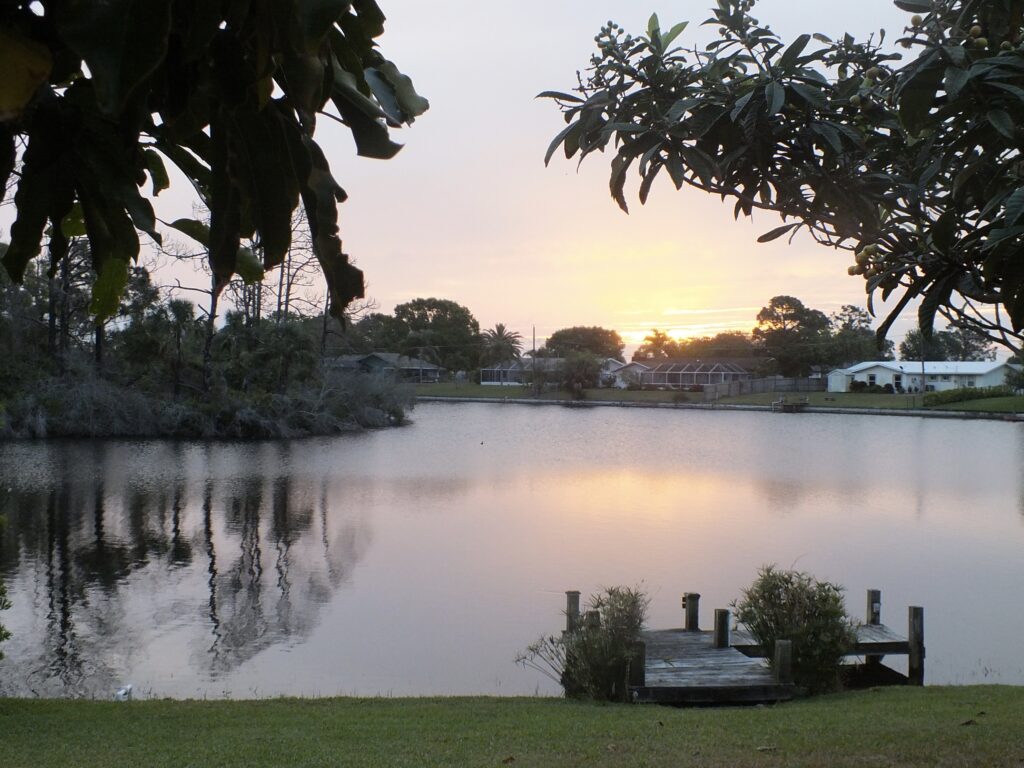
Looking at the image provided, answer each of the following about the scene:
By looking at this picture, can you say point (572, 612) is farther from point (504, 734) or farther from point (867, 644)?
point (504, 734)

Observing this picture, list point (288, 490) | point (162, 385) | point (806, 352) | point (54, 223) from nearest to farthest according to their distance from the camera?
point (54, 223) → point (288, 490) → point (162, 385) → point (806, 352)

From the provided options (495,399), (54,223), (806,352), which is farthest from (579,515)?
(806,352)

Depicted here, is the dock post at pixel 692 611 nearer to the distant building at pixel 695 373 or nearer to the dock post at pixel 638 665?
the dock post at pixel 638 665

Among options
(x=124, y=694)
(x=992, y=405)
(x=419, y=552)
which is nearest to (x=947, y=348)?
(x=992, y=405)

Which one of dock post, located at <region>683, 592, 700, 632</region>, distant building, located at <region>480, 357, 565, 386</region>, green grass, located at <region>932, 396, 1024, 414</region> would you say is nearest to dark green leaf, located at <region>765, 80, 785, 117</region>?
dock post, located at <region>683, 592, 700, 632</region>

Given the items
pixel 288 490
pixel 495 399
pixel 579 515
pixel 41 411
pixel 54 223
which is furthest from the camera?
pixel 495 399

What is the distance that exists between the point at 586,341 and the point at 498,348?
10.9 meters

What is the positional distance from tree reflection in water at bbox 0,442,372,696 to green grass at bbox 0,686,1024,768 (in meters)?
2.56

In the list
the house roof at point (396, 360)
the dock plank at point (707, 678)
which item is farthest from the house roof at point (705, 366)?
the dock plank at point (707, 678)

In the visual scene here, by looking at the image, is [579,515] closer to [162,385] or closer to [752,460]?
[752,460]

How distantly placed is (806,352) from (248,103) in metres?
75.7

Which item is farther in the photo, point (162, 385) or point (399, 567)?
point (162, 385)

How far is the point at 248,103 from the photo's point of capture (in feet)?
2.92

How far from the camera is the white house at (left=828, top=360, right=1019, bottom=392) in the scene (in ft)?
224
